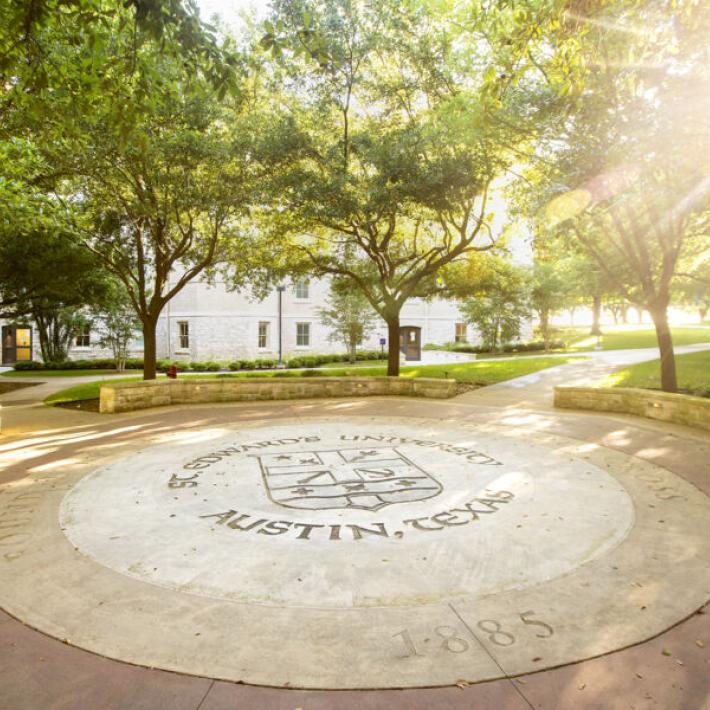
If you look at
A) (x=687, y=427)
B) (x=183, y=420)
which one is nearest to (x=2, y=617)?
(x=183, y=420)

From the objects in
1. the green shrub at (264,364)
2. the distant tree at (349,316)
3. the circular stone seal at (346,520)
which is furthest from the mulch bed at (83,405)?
the distant tree at (349,316)

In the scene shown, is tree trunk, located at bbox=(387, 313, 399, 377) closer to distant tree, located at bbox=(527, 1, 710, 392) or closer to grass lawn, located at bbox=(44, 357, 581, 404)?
grass lawn, located at bbox=(44, 357, 581, 404)

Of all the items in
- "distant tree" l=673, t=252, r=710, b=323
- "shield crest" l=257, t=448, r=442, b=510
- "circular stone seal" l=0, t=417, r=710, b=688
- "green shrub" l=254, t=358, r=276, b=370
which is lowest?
"circular stone seal" l=0, t=417, r=710, b=688

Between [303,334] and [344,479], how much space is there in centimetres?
2828

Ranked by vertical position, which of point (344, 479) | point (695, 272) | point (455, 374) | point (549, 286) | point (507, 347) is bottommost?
point (344, 479)

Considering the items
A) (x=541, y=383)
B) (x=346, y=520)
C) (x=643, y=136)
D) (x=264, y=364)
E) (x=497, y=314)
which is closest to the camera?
(x=346, y=520)

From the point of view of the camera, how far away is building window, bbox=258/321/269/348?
33.4 m

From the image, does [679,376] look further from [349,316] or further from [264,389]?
[349,316]

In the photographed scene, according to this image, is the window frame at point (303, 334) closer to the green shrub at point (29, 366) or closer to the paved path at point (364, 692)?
the green shrub at point (29, 366)

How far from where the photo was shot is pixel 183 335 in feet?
106

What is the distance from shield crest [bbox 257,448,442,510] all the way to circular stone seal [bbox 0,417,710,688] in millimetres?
41

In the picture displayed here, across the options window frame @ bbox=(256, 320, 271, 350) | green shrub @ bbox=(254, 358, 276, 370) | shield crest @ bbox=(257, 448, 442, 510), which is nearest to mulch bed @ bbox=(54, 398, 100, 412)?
shield crest @ bbox=(257, 448, 442, 510)

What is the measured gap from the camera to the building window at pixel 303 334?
34.7 metres

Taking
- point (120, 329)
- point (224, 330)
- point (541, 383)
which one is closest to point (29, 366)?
point (120, 329)
